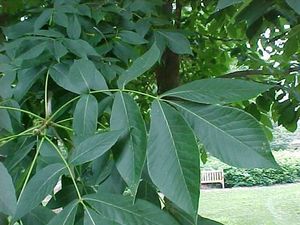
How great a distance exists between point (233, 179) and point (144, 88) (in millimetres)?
6569

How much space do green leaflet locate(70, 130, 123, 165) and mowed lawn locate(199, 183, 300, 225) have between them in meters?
4.53

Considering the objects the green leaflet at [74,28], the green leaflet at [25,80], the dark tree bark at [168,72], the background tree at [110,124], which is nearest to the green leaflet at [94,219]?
the background tree at [110,124]

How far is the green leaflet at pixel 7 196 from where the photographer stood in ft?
1.42

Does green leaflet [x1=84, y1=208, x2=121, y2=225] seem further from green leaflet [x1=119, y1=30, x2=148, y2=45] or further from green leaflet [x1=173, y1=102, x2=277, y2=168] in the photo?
green leaflet [x1=119, y1=30, x2=148, y2=45]

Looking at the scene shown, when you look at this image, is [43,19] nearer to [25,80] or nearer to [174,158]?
[25,80]

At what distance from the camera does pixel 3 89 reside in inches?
25.4

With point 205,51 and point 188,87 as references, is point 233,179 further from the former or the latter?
point 188,87

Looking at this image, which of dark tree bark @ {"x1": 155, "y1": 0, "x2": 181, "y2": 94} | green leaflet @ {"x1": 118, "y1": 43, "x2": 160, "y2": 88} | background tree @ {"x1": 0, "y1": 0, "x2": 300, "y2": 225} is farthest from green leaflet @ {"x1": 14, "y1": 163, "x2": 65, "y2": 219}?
dark tree bark @ {"x1": 155, "y1": 0, "x2": 181, "y2": 94}

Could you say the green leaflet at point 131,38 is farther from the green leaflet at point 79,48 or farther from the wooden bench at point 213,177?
the wooden bench at point 213,177

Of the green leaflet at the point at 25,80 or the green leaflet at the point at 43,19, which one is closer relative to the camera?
the green leaflet at the point at 25,80

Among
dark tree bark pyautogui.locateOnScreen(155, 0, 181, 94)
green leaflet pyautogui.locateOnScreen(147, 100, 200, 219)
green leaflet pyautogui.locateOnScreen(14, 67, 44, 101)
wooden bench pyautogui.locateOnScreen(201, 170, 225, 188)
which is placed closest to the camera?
green leaflet pyautogui.locateOnScreen(147, 100, 200, 219)

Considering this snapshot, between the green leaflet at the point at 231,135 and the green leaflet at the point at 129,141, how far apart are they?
0.16ft

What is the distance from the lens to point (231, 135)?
1.39ft

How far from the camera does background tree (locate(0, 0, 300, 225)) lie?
419 millimetres
